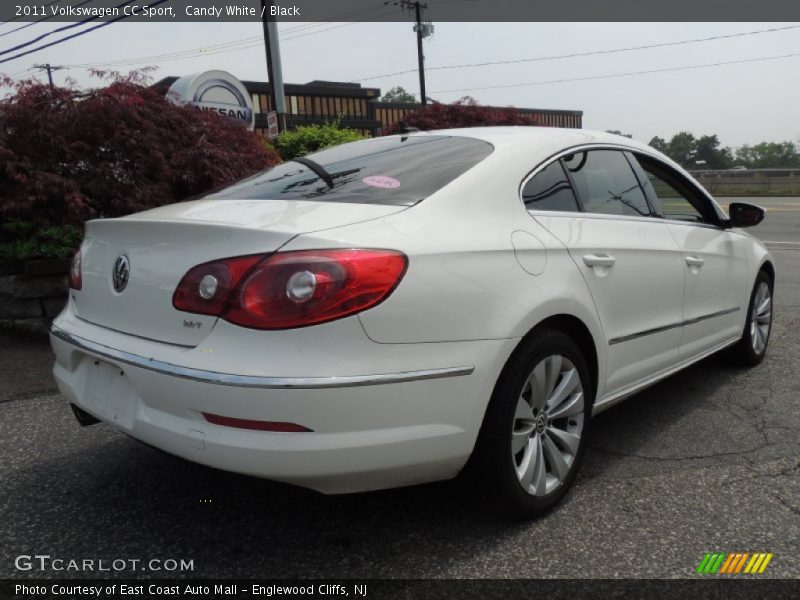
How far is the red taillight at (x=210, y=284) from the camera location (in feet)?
6.86

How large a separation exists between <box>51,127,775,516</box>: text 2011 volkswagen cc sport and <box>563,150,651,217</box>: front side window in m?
0.02

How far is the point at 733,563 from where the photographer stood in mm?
2299

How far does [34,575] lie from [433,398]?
147cm

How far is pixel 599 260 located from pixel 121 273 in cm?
187

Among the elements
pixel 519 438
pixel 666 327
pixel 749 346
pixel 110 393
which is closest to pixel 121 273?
pixel 110 393

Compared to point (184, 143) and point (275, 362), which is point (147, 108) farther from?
point (275, 362)

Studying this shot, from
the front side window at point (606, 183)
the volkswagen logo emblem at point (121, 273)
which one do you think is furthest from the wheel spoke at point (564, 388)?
the volkswagen logo emblem at point (121, 273)

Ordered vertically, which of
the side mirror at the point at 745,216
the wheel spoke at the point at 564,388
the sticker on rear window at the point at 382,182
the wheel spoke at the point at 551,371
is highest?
the sticker on rear window at the point at 382,182

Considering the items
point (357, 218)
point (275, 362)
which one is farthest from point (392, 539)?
point (357, 218)

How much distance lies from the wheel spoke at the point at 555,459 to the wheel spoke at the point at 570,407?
0.10m

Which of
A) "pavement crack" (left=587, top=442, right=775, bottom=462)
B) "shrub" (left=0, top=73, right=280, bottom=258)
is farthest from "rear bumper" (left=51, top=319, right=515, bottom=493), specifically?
"shrub" (left=0, top=73, right=280, bottom=258)

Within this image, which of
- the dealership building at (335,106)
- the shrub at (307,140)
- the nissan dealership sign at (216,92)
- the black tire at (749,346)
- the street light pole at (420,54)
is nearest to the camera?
the black tire at (749,346)

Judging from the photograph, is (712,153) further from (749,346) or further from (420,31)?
(749,346)

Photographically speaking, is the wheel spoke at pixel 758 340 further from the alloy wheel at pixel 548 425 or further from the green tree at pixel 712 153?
the green tree at pixel 712 153
